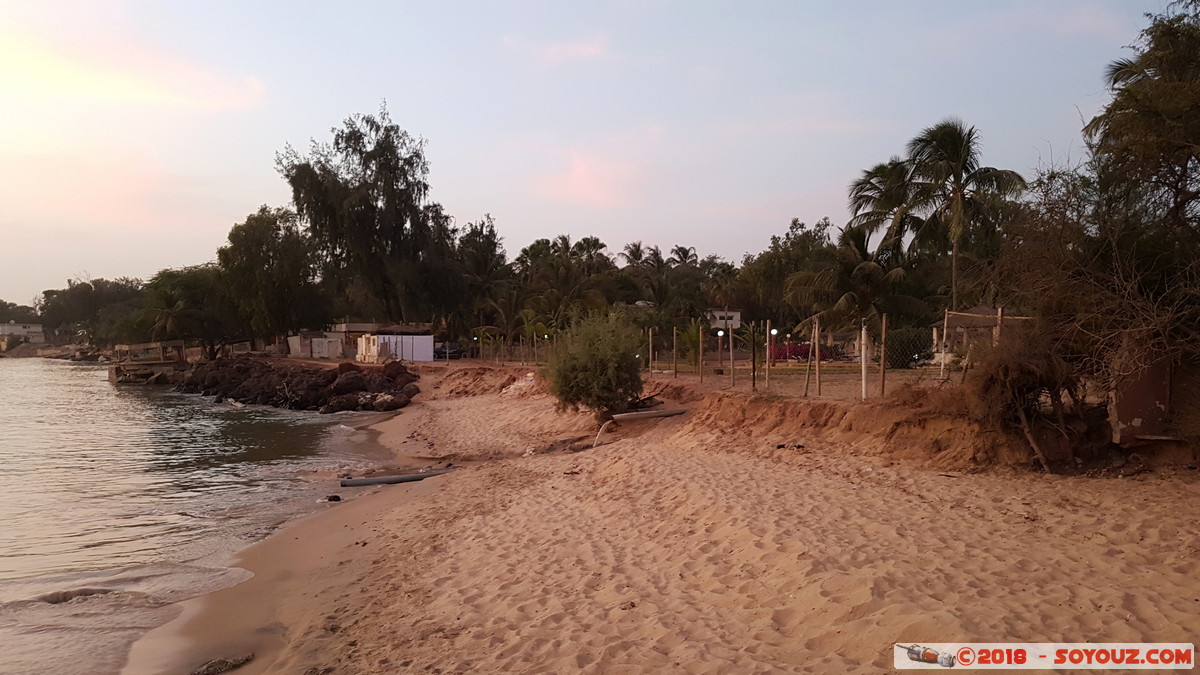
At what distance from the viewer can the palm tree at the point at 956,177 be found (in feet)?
82.7

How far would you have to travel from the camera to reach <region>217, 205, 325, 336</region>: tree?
59.4m

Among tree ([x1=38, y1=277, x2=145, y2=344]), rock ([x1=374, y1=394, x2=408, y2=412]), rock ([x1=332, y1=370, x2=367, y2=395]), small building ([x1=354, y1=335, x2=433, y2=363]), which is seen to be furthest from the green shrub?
tree ([x1=38, y1=277, x2=145, y2=344])

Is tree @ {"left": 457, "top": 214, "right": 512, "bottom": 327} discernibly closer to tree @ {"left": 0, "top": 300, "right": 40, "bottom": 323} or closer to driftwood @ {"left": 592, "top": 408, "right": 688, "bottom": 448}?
driftwood @ {"left": 592, "top": 408, "right": 688, "bottom": 448}

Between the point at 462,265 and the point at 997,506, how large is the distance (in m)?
55.6

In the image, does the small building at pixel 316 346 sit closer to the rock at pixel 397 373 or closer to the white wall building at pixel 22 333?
the rock at pixel 397 373

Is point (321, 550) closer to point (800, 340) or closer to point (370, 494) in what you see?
point (370, 494)

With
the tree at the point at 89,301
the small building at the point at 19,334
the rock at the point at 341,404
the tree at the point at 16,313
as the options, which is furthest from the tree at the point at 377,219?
the tree at the point at 16,313

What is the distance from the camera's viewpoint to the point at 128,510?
548 inches

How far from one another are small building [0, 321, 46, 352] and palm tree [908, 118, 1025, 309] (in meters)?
165

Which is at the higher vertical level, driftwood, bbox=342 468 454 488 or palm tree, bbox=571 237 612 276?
palm tree, bbox=571 237 612 276

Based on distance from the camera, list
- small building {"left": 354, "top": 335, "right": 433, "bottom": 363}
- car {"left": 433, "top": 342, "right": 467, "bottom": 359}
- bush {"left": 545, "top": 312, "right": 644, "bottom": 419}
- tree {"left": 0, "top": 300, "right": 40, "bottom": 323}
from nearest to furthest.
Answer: bush {"left": 545, "top": 312, "right": 644, "bottom": 419}, small building {"left": 354, "top": 335, "right": 433, "bottom": 363}, car {"left": 433, "top": 342, "right": 467, "bottom": 359}, tree {"left": 0, "top": 300, "right": 40, "bottom": 323}

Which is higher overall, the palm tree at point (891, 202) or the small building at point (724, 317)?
the palm tree at point (891, 202)

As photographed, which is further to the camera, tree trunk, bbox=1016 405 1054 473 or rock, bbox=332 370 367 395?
rock, bbox=332 370 367 395

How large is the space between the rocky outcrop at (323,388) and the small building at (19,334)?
124934 millimetres
